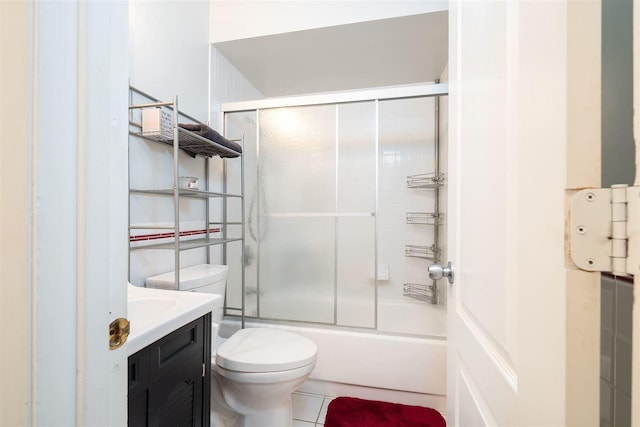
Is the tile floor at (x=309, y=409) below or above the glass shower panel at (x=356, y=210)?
below

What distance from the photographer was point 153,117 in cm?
119

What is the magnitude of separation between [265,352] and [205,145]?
107cm

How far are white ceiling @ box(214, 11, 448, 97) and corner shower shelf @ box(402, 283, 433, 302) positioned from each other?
1622 mm

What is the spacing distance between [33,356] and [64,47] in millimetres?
353

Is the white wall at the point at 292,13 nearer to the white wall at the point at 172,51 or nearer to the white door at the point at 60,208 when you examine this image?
the white wall at the point at 172,51

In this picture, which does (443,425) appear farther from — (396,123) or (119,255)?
(396,123)

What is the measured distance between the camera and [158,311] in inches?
35.8

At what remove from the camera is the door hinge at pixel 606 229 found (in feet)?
0.79

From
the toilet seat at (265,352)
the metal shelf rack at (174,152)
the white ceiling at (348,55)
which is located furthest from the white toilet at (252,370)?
the white ceiling at (348,55)

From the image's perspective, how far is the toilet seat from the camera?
1104 mm

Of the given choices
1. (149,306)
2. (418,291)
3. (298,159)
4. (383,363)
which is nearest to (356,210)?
(298,159)

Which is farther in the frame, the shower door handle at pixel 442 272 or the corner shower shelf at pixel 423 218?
the corner shower shelf at pixel 423 218

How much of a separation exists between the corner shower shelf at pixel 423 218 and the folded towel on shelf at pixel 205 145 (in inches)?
48.6

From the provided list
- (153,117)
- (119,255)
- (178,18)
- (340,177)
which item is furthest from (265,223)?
(119,255)
